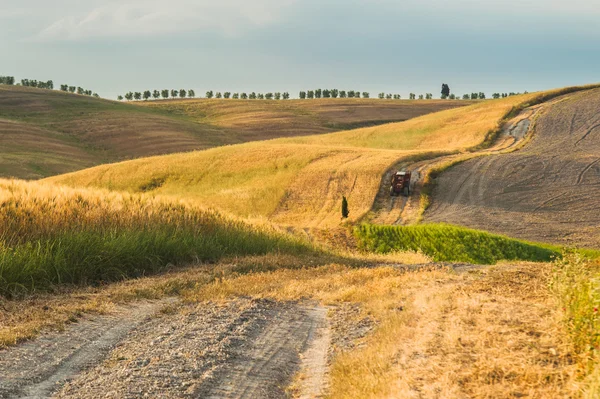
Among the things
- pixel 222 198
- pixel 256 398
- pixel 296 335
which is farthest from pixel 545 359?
pixel 222 198

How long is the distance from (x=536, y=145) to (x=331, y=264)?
175 ft

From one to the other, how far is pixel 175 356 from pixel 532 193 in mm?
46844

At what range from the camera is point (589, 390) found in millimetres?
5641

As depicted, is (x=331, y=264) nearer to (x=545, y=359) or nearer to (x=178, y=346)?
(x=178, y=346)

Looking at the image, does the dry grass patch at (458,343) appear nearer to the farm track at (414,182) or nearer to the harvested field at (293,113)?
the farm track at (414,182)

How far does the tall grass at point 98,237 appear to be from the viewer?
13906 mm

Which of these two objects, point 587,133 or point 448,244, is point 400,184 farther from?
point 587,133

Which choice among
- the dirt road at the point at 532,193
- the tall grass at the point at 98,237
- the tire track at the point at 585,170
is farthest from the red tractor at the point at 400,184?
the tall grass at the point at 98,237

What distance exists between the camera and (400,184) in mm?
50438

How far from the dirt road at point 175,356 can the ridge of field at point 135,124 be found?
199 feet

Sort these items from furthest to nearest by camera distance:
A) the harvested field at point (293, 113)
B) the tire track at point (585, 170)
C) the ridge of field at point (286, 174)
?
the harvested field at point (293, 113)
the tire track at point (585, 170)
the ridge of field at point (286, 174)

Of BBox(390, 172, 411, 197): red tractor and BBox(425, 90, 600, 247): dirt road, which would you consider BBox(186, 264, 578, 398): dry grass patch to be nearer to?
BBox(425, 90, 600, 247): dirt road

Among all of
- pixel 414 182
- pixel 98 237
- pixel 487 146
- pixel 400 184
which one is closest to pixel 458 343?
pixel 98 237

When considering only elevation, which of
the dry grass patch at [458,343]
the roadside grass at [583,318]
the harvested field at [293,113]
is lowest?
the dry grass patch at [458,343]
